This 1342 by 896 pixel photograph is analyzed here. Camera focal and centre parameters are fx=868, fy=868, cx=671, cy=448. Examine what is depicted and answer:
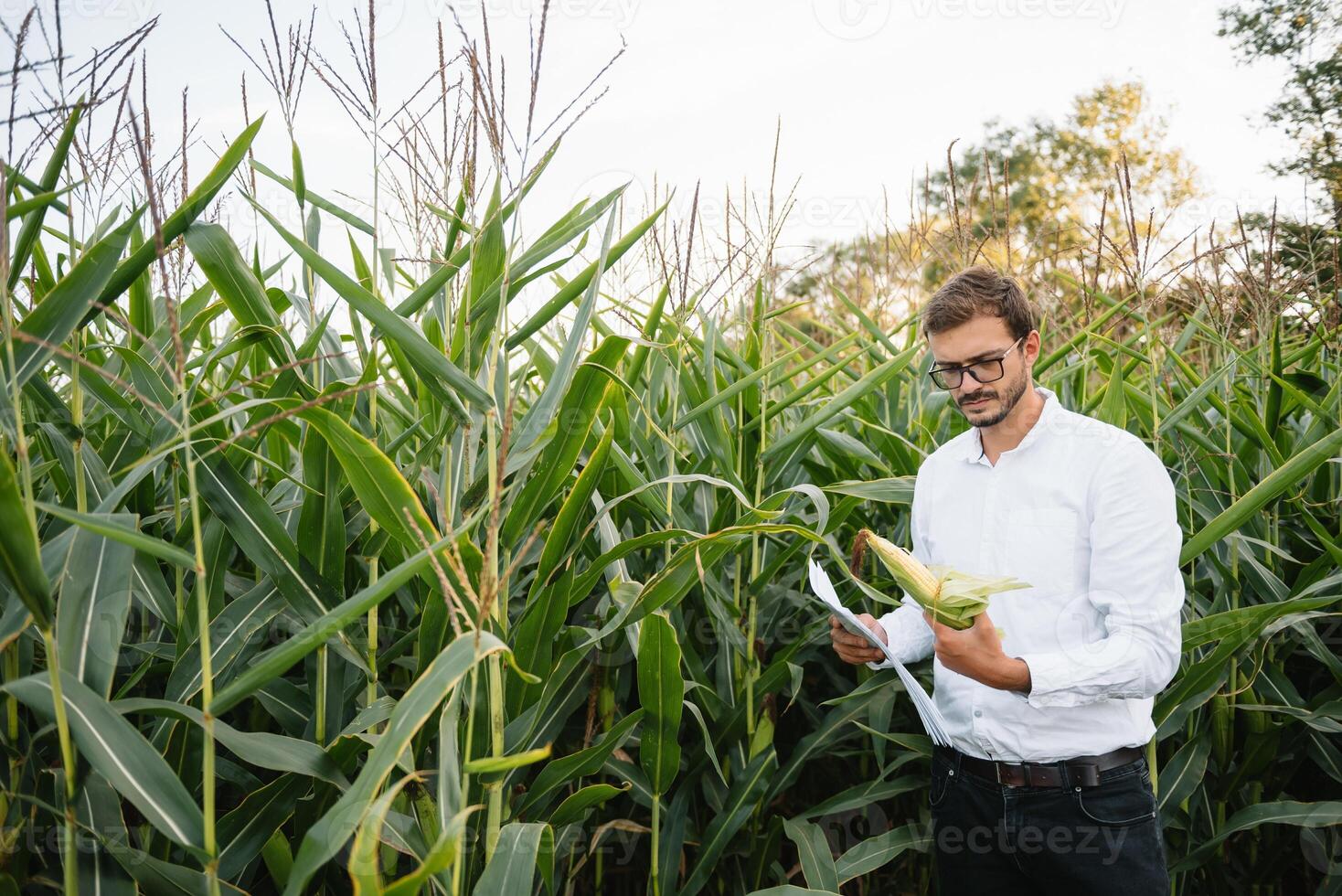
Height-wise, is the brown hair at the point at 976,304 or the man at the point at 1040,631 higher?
the brown hair at the point at 976,304

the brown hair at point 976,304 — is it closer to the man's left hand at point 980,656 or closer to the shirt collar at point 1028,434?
the shirt collar at point 1028,434

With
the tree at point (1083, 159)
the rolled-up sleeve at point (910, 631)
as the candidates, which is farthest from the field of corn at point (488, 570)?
the tree at point (1083, 159)

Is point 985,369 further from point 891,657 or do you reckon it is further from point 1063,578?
point 891,657

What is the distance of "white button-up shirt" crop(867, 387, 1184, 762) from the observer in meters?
1.60

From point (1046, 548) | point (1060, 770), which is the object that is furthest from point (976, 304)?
point (1060, 770)

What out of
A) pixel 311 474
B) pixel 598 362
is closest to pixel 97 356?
pixel 311 474

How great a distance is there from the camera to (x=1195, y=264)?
94.6 inches

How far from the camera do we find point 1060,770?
174 cm

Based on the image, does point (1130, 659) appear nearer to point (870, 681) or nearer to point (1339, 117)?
point (870, 681)

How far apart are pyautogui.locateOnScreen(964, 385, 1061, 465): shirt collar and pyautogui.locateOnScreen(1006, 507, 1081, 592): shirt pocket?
0.52ft

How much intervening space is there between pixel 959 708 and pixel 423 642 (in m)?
1.13

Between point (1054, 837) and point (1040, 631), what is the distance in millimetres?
403

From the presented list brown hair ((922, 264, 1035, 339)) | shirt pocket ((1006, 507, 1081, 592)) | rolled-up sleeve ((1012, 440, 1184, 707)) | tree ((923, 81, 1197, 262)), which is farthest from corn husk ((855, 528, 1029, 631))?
tree ((923, 81, 1197, 262))

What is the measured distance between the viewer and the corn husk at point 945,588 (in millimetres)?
1367
